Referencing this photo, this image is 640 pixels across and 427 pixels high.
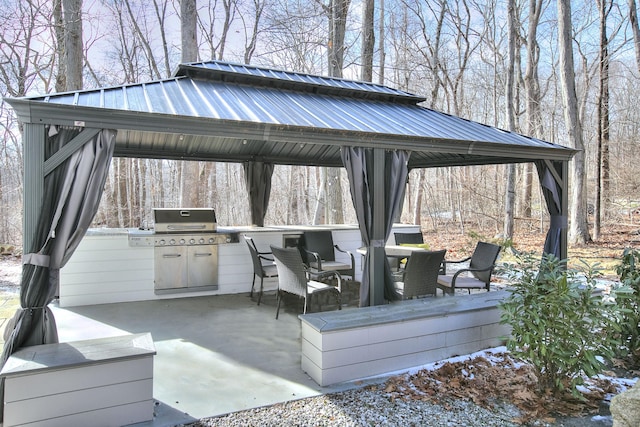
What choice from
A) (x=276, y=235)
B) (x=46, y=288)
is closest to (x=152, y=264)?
(x=276, y=235)

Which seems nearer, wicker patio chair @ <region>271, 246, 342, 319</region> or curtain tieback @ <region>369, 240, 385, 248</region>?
curtain tieback @ <region>369, 240, 385, 248</region>

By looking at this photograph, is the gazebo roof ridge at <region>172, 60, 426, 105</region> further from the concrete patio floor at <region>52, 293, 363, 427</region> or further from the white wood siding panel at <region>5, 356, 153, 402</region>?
the white wood siding panel at <region>5, 356, 153, 402</region>

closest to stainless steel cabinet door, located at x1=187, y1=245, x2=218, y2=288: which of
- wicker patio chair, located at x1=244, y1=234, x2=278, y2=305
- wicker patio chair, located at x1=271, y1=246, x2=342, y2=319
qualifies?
wicker patio chair, located at x1=244, y1=234, x2=278, y2=305

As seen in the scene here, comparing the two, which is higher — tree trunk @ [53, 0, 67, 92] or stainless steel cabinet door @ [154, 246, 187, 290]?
tree trunk @ [53, 0, 67, 92]

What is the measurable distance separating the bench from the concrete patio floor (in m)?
0.23

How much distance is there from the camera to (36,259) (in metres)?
2.62

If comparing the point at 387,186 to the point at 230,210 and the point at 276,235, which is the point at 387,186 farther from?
the point at 230,210

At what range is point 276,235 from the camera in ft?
20.0

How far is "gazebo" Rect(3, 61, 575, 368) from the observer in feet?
8.75

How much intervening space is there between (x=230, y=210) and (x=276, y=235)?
10.0 metres

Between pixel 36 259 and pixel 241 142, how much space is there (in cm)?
338

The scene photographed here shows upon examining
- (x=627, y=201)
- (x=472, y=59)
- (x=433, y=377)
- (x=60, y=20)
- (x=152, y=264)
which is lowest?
(x=433, y=377)

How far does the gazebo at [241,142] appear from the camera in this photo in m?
2.67

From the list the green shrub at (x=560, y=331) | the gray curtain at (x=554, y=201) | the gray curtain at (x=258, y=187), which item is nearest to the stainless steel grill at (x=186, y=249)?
the gray curtain at (x=258, y=187)
